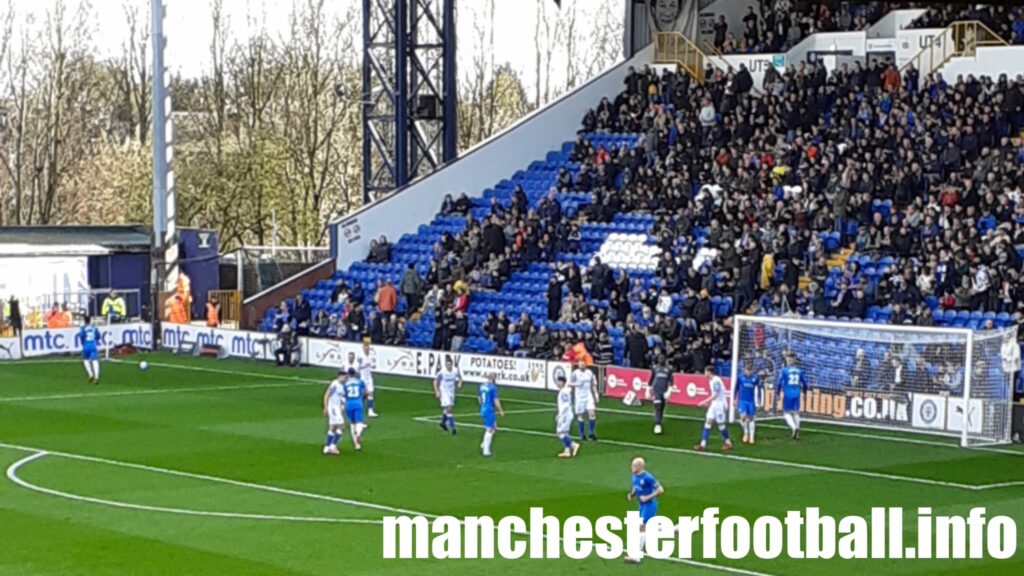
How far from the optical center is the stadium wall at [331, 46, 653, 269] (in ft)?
176

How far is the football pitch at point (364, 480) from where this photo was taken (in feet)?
67.3

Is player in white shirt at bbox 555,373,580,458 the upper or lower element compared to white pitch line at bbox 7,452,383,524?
upper

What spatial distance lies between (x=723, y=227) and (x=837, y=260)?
3658mm

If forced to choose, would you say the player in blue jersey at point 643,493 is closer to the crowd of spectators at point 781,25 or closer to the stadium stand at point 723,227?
the stadium stand at point 723,227

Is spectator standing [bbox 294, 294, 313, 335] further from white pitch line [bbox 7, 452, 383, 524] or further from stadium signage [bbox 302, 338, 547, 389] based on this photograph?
white pitch line [bbox 7, 452, 383, 524]

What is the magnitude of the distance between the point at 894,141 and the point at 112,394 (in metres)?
21.6

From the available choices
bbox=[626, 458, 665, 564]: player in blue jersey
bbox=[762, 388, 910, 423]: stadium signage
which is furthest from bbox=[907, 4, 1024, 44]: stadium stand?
bbox=[626, 458, 665, 564]: player in blue jersey

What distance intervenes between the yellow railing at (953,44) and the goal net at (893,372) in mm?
14818

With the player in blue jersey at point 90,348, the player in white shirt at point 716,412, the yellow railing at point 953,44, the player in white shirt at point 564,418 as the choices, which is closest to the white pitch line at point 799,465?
the player in white shirt at point 716,412

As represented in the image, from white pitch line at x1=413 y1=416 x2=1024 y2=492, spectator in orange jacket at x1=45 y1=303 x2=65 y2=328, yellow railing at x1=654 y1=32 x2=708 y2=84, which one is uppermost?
yellow railing at x1=654 y1=32 x2=708 y2=84

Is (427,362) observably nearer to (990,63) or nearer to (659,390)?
(659,390)

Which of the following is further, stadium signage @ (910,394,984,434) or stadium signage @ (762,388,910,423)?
stadium signage @ (762,388,910,423)

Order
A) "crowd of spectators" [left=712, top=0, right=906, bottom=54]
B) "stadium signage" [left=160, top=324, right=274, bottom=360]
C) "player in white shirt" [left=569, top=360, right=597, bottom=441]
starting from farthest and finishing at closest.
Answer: "crowd of spectators" [left=712, top=0, right=906, bottom=54], "stadium signage" [left=160, top=324, right=274, bottom=360], "player in white shirt" [left=569, top=360, right=597, bottom=441]

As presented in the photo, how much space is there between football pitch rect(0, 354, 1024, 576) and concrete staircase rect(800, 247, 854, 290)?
20.8ft
